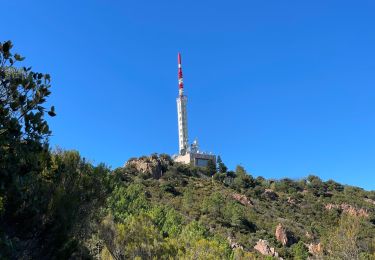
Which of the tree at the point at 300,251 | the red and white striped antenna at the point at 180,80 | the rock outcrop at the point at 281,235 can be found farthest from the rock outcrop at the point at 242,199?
the red and white striped antenna at the point at 180,80

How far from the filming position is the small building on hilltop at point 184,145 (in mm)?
99250

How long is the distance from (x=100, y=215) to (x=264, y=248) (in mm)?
42093

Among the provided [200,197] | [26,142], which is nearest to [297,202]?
[200,197]

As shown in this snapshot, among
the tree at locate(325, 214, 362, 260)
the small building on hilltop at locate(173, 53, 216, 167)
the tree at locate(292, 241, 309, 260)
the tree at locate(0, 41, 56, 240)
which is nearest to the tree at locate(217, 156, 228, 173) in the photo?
the small building on hilltop at locate(173, 53, 216, 167)

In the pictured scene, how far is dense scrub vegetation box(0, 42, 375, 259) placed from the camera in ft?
25.3

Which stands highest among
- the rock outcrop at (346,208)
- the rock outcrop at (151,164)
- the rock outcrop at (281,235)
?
the rock outcrop at (151,164)

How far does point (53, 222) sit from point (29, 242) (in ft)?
2.46

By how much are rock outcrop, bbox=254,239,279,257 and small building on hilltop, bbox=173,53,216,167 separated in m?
42.1

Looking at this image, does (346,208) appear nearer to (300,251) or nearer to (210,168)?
(210,168)

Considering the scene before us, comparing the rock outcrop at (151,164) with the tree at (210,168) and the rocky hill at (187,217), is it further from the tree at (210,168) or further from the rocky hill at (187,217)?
the tree at (210,168)

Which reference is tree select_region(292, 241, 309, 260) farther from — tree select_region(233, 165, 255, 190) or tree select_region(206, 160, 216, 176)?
tree select_region(206, 160, 216, 176)

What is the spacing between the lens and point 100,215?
16844mm

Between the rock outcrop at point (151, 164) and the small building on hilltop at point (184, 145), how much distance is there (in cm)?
958

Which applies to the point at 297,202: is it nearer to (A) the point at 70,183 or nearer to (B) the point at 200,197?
(B) the point at 200,197
